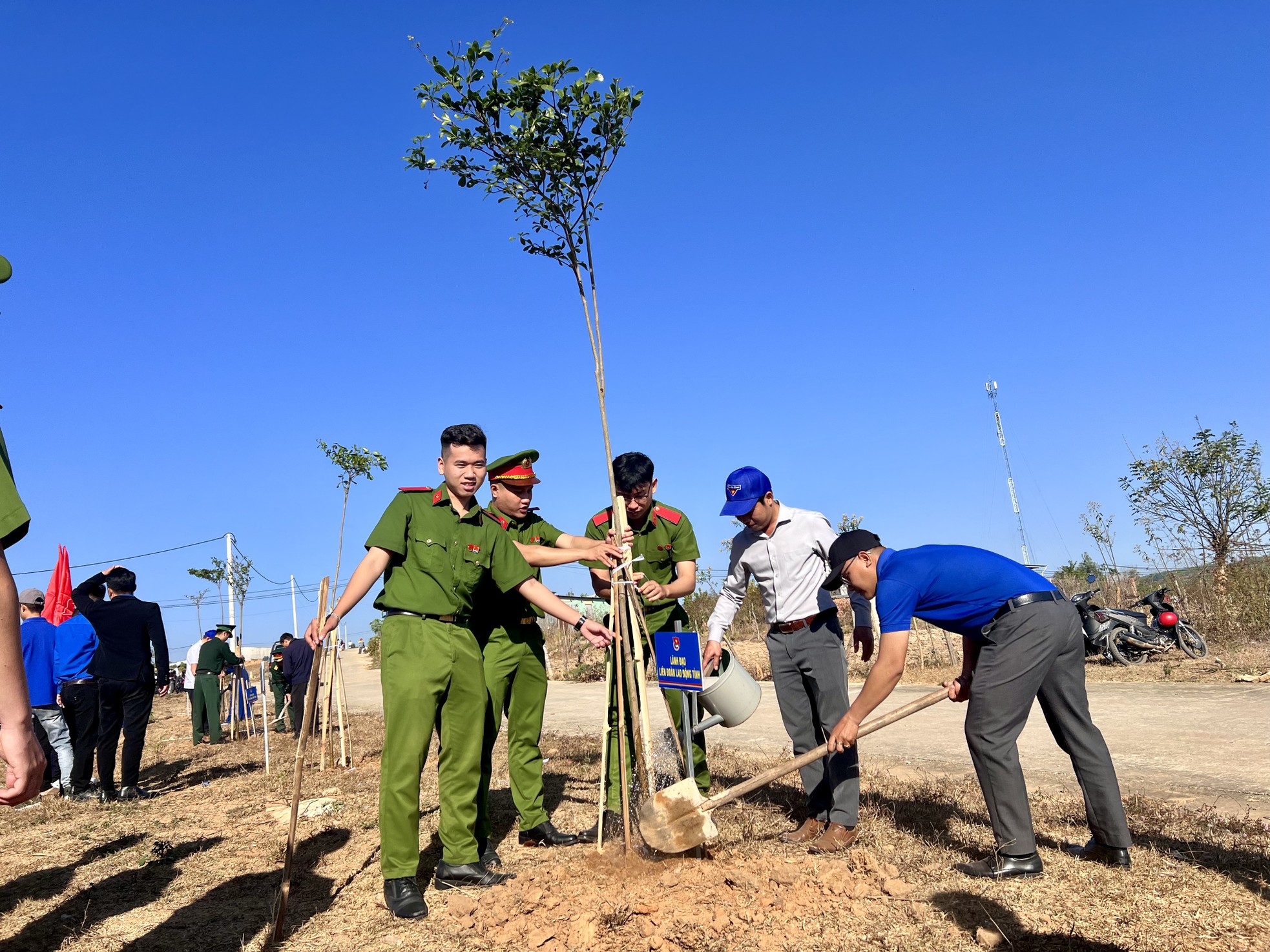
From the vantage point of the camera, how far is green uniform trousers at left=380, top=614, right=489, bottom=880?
3967 mm

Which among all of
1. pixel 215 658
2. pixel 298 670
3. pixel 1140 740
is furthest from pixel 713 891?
pixel 215 658

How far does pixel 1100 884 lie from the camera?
11.8ft

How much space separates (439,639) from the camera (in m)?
4.08

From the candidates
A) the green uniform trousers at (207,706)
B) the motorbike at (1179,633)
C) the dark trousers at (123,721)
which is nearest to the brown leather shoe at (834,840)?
the dark trousers at (123,721)

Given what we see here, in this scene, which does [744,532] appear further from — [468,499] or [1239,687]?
[1239,687]

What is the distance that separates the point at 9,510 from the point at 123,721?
7332 mm

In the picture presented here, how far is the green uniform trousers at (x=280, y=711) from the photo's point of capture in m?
12.5

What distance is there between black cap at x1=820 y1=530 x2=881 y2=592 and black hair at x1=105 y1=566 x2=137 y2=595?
7.01 meters

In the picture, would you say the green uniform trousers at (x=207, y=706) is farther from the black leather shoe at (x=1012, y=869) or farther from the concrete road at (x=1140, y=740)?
the black leather shoe at (x=1012, y=869)

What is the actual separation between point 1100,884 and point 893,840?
3.57ft

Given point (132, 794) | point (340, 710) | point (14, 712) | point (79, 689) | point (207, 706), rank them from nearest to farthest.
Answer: point (14, 712)
point (132, 794)
point (79, 689)
point (340, 710)
point (207, 706)

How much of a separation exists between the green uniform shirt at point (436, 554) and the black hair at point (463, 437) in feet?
0.89

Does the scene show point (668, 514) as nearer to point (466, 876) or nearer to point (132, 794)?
point (466, 876)

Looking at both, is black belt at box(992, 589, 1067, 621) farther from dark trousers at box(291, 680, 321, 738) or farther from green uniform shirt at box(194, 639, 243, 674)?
green uniform shirt at box(194, 639, 243, 674)
